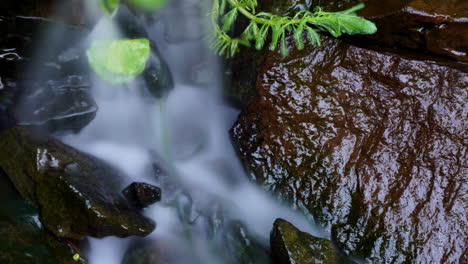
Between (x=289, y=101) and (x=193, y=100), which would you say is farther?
(x=193, y=100)

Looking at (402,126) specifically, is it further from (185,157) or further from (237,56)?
(185,157)

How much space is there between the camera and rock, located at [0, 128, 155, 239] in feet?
8.41

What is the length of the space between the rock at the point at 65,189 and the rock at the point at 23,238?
7cm

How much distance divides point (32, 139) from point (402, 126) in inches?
119

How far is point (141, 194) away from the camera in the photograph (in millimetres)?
2965

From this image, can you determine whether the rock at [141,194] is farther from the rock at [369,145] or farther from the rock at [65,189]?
the rock at [369,145]

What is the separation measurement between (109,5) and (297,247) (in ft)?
8.24

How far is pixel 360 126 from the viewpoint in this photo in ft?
9.42

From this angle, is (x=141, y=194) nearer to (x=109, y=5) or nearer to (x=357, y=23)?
(x=109, y=5)

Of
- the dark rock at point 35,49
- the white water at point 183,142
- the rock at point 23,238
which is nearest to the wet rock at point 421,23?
the white water at point 183,142

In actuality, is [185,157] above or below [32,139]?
below

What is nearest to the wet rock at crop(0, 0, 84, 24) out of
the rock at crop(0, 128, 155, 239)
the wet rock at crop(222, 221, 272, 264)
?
the rock at crop(0, 128, 155, 239)

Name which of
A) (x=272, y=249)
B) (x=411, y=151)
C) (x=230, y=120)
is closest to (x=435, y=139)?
(x=411, y=151)

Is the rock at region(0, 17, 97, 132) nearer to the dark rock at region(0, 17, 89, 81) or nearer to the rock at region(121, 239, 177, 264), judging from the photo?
the dark rock at region(0, 17, 89, 81)
